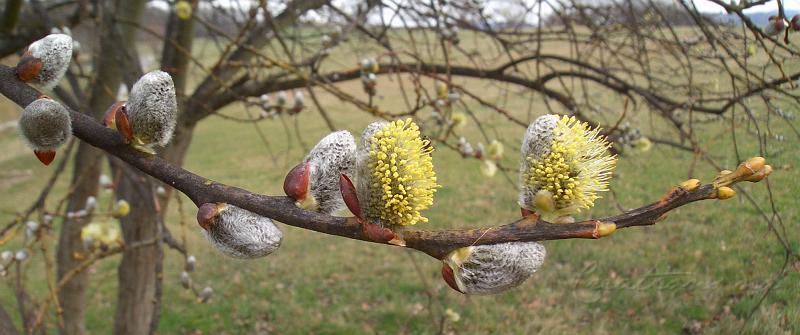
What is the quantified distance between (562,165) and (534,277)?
10.4ft

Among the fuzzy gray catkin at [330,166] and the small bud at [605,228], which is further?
the fuzzy gray catkin at [330,166]

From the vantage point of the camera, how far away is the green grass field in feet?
5.46

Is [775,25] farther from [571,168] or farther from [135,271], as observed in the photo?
[135,271]

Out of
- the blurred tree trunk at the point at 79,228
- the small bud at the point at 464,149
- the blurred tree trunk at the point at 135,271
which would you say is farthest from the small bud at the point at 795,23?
the blurred tree trunk at the point at 79,228

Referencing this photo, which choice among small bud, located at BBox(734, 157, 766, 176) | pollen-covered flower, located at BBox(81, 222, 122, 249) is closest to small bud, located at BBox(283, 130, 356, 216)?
small bud, located at BBox(734, 157, 766, 176)

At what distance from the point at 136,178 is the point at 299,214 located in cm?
212

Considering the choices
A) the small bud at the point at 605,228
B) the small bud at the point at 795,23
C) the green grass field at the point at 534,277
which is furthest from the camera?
the green grass field at the point at 534,277

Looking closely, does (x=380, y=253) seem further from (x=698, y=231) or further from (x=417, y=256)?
(x=698, y=231)

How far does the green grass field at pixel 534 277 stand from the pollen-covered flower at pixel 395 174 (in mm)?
543

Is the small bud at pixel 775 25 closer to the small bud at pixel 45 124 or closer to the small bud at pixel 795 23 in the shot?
the small bud at pixel 795 23

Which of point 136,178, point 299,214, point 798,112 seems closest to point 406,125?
point 299,214

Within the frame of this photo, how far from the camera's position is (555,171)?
2.29 ft

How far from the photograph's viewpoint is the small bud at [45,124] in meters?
0.69

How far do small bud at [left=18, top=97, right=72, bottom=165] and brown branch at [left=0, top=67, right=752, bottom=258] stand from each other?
0.06m
